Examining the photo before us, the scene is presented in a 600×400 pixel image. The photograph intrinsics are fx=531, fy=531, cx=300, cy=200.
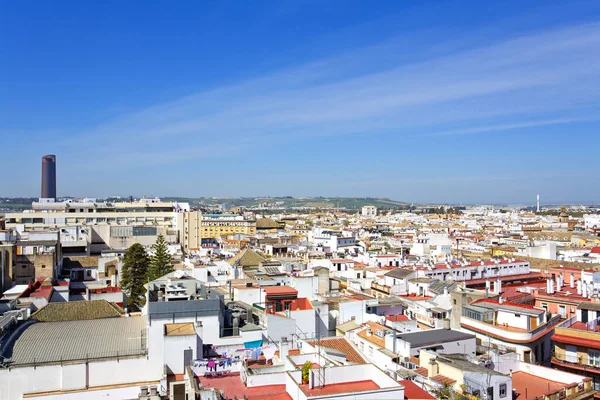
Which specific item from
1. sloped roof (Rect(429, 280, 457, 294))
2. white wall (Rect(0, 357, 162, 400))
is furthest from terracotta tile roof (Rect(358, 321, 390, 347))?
white wall (Rect(0, 357, 162, 400))

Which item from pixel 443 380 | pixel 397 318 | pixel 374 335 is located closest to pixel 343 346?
pixel 374 335

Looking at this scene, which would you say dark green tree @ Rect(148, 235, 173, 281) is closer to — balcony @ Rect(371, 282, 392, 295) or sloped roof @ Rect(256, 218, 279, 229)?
balcony @ Rect(371, 282, 392, 295)

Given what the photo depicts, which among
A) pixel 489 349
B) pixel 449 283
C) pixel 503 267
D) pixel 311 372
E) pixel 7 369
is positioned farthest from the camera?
pixel 503 267

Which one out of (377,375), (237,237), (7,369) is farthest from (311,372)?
(237,237)

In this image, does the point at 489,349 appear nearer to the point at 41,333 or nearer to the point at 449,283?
the point at 449,283

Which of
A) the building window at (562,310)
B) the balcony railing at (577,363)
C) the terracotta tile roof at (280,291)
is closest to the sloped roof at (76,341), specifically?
the terracotta tile roof at (280,291)

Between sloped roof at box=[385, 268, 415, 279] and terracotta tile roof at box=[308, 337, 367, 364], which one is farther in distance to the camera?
sloped roof at box=[385, 268, 415, 279]
